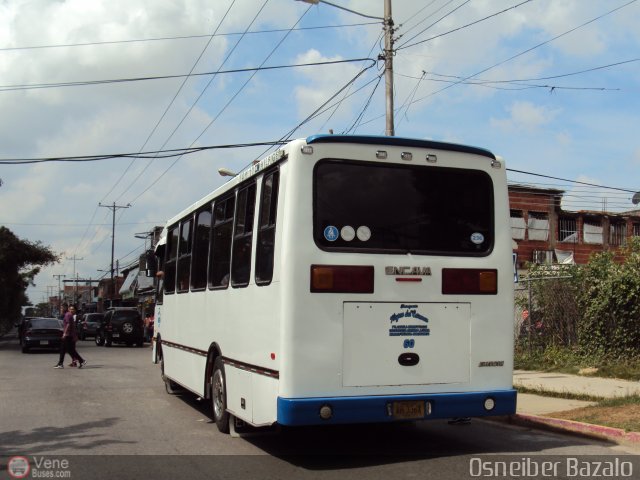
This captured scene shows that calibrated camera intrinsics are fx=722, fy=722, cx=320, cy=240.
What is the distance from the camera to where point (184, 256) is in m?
11.7

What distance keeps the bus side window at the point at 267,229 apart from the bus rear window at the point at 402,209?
0.53m

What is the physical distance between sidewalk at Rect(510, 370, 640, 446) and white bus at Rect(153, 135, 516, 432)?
1896mm

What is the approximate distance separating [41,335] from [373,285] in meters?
24.4

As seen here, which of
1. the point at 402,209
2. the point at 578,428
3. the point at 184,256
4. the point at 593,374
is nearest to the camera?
the point at 402,209

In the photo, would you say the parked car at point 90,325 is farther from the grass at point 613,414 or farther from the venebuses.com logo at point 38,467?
the grass at point 613,414

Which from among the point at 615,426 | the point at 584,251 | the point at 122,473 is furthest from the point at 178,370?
the point at 584,251

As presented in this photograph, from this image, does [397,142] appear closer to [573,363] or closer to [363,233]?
[363,233]

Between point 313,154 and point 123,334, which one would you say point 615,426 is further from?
point 123,334

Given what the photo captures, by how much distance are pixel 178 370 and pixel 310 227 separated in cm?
587

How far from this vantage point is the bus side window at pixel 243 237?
8.15 m

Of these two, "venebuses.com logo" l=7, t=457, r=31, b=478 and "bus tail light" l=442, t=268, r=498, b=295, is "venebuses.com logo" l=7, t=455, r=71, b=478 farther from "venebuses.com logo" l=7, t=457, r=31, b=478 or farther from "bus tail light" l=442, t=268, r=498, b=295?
"bus tail light" l=442, t=268, r=498, b=295

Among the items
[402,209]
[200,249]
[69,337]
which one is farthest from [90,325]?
[402,209]

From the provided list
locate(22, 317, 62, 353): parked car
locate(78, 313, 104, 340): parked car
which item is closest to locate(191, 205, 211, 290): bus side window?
locate(22, 317, 62, 353): parked car

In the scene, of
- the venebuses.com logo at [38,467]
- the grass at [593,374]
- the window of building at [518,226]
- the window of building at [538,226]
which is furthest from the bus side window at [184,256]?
the window of building at [538,226]
